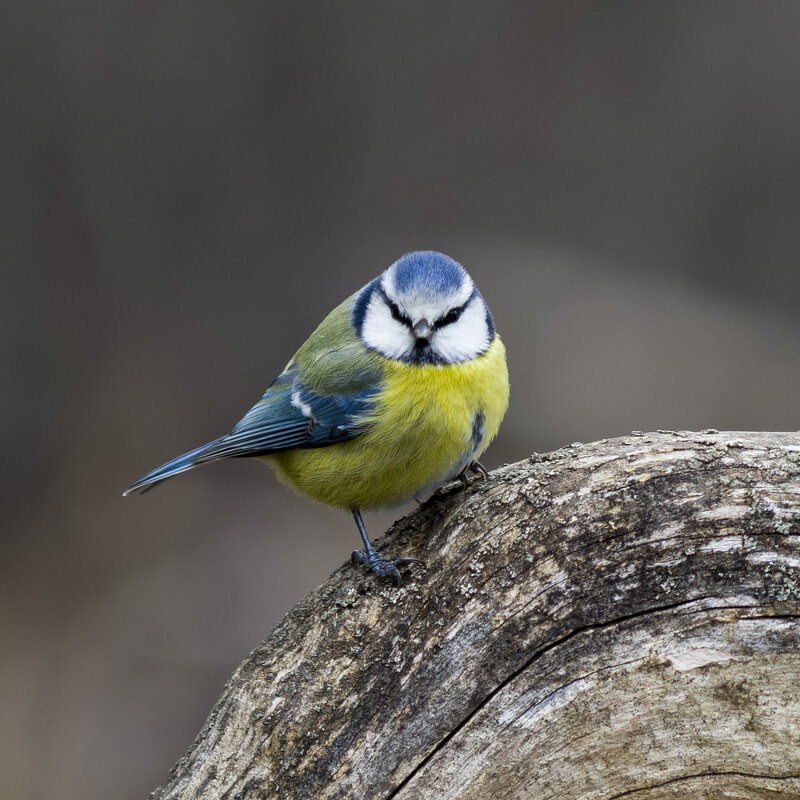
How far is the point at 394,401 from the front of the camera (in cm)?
228

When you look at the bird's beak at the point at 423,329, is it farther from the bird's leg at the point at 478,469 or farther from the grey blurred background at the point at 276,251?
the grey blurred background at the point at 276,251

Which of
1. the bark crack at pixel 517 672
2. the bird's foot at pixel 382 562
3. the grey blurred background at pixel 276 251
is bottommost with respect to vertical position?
the bark crack at pixel 517 672

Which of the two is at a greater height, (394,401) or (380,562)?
(394,401)

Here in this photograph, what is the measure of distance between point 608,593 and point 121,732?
2.64m

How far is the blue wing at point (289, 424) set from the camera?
2.34m

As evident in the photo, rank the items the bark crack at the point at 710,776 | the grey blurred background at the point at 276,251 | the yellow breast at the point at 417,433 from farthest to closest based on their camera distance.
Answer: the grey blurred background at the point at 276,251
the yellow breast at the point at 417,433
the bark crack at the point at 710,776

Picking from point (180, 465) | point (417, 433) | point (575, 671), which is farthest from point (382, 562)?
point (180, 465)

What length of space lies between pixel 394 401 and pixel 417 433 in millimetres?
99

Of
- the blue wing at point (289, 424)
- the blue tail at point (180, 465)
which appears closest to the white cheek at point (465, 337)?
the blue wing at point (289, 424)

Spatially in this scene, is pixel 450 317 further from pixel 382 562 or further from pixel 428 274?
pixel 382 562

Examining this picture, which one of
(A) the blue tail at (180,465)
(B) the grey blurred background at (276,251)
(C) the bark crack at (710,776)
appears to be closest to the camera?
(C) the bark crack at (710,776)

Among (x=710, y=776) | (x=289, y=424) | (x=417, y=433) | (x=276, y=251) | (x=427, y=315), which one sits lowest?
(x=710, y=776)

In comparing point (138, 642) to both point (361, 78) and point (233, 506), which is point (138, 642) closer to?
point (233, 506)

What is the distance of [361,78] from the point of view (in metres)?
5.07
